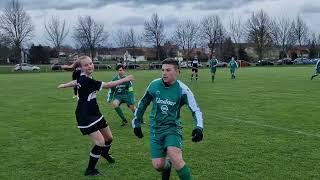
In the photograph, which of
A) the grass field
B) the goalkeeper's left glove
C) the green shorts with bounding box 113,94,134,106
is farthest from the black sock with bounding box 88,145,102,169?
the green shorts with bounding box 113,94,134,106

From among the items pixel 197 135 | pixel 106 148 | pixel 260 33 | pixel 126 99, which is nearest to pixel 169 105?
pixel 197 135

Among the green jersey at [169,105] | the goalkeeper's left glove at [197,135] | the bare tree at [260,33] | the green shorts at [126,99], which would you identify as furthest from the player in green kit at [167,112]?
the bare tree at [260,33]

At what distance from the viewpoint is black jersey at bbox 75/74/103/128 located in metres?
8.62

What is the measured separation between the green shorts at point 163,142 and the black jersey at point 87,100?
1.90m

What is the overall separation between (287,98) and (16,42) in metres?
75.5

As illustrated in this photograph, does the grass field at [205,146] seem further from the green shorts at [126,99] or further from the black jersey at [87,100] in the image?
the black jersey at [87,100]

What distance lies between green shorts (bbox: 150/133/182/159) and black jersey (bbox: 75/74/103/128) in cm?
190

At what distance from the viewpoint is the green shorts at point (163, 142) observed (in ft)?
22.6

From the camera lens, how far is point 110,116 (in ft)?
57.5

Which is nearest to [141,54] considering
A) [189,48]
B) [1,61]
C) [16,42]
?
[189,48]

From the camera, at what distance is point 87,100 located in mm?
8672

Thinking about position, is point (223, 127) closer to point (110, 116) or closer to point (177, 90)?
point (110, 116)

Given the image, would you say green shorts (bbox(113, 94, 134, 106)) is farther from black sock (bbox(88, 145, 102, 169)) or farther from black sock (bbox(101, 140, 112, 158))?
black sock (bbox(88, 145, 102, 169))

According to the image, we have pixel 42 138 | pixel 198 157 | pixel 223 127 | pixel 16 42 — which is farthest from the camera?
pixel 16 42
